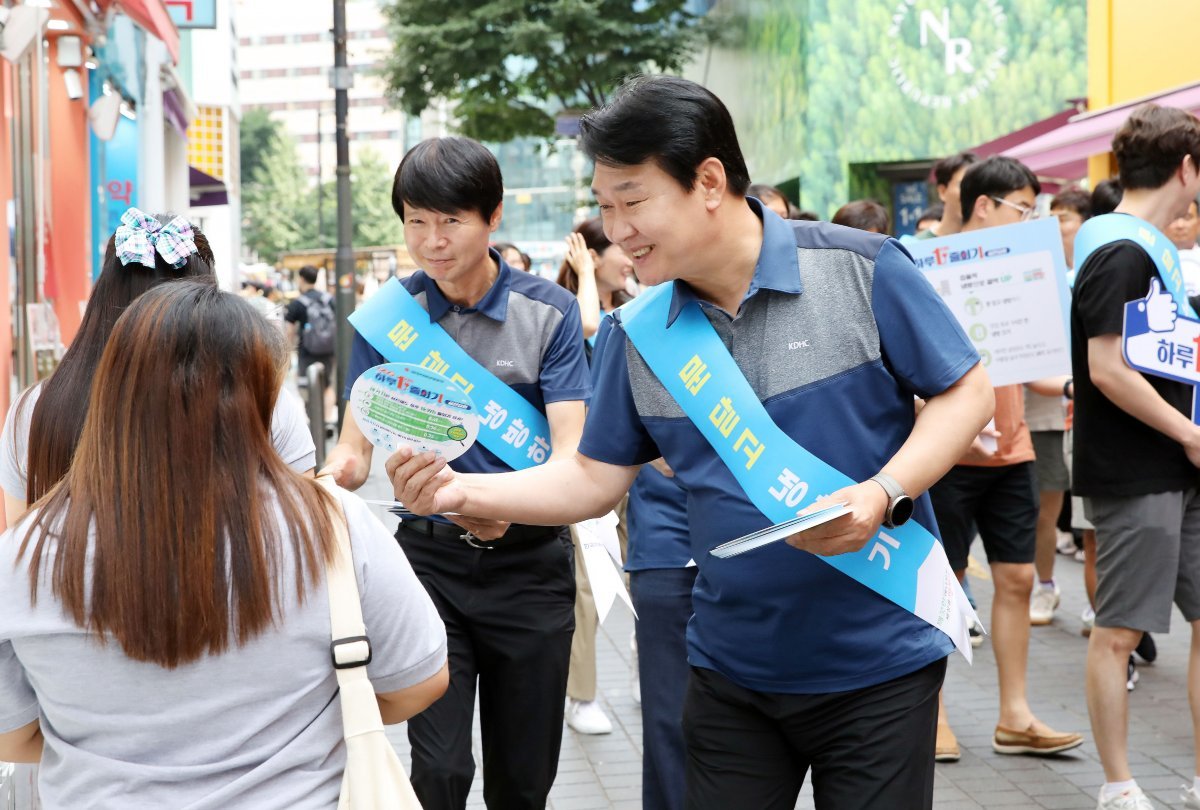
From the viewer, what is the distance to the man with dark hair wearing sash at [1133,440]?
436 cm

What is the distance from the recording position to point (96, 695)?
199cm

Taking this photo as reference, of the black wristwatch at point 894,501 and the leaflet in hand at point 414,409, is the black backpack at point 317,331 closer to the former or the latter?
the leaflet in hand at point 414,409

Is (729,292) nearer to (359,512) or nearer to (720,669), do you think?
(720,669)

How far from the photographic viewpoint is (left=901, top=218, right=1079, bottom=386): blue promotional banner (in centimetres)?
518

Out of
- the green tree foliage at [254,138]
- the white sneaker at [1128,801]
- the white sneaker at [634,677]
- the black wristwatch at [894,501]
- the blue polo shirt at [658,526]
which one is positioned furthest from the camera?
the green tree foliage at [254,138]

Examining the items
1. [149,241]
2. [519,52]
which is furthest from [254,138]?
[149,241]

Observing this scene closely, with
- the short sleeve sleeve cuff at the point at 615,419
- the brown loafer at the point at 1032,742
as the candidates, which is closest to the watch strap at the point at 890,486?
the short sleeve sleeve cuff at the point at 615,419

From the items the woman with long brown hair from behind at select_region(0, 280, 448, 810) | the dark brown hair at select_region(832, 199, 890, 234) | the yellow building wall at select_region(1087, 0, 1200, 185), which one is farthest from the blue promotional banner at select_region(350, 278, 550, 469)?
the yellow building wall at select_region(1087, 0, 1200, 185)

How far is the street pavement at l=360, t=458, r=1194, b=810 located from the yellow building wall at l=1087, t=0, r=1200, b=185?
758 centimetres

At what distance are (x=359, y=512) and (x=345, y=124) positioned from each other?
52.6 ft

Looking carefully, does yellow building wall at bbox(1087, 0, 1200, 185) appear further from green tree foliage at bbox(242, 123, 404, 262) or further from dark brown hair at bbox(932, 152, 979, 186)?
green tree foliage at bbox(242, 123, 404, 262)

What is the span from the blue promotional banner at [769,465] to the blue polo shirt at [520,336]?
1.09m

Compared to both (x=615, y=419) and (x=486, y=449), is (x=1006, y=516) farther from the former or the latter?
(x=615, y=419)

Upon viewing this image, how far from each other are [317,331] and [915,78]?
8588 mm
